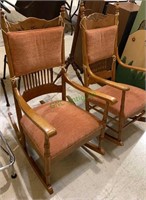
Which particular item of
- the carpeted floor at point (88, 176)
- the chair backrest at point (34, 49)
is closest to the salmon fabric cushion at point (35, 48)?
the chair backrest at point (34, 49)

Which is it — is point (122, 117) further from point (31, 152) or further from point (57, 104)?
point (31, 152)

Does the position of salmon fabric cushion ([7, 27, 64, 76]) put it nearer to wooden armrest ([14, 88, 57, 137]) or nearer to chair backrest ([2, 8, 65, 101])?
chair backrest ([2, 8, 65, 101])

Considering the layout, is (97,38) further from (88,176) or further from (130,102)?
(88,176)

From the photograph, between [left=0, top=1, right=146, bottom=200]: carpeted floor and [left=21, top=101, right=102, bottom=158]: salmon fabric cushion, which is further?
[left=0, top=1, right=146, bottom=200]: carpeted floor

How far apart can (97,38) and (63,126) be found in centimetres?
79

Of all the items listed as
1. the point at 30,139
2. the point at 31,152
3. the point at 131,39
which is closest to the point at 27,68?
the point at 30,139

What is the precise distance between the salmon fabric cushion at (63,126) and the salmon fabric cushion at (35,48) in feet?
1.06

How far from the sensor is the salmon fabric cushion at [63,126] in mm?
1269

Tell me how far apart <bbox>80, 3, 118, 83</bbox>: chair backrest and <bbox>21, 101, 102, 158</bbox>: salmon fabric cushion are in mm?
450

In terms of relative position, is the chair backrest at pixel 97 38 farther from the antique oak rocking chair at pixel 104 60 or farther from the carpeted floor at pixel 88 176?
the carpeted floor at pixel 88 176

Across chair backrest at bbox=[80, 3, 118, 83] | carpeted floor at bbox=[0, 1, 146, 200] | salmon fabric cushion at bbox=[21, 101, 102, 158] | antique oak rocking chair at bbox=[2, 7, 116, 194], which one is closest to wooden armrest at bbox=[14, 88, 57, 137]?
antique oak rocking chair at bbox=[2, 7, 116, 194]

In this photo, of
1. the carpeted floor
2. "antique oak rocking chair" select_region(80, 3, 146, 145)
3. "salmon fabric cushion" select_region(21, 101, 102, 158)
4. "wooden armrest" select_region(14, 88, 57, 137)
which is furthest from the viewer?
"antique oak rocking chair" select_region(80, 3, 146, 145)

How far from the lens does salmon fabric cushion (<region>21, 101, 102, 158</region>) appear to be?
1.27m

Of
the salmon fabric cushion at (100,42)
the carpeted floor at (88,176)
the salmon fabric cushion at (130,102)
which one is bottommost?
the carpeted floor at (88,176)
